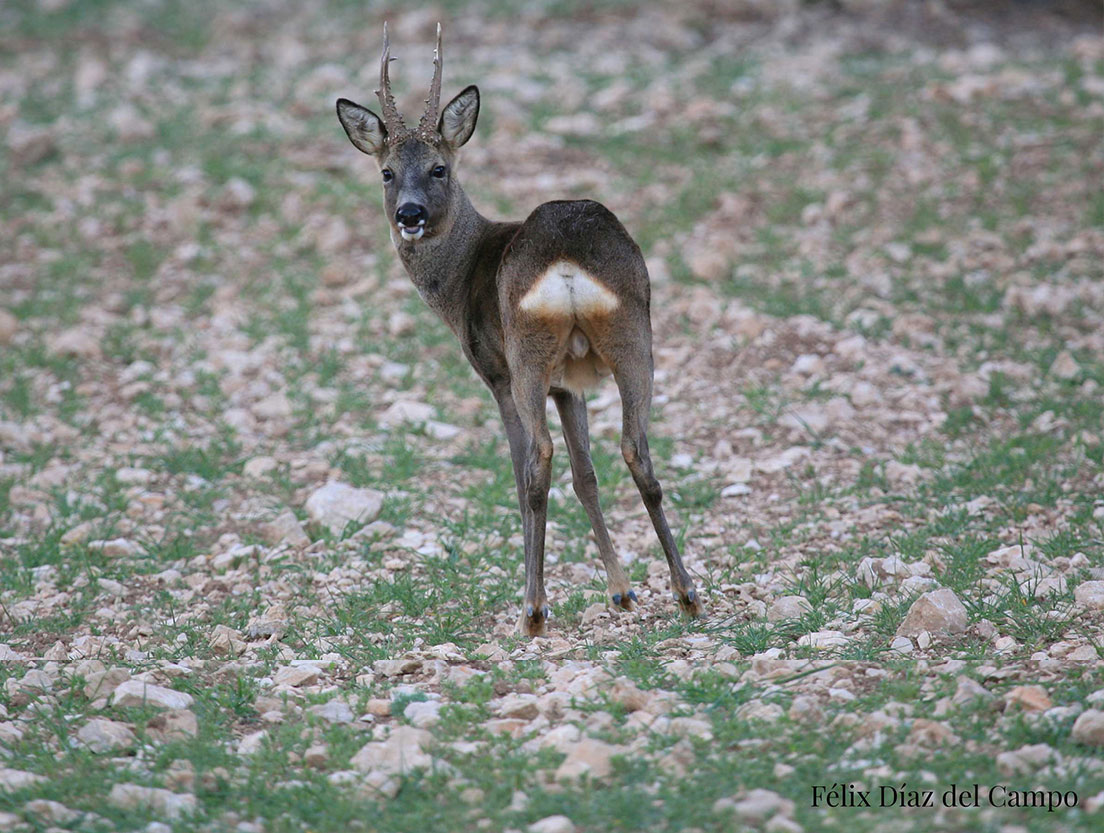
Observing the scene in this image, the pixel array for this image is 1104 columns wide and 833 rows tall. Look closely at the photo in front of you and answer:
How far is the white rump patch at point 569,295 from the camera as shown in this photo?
16.9 feet

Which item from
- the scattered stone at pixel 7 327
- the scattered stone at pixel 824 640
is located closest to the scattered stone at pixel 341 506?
the scattered stone at pixel 824 640

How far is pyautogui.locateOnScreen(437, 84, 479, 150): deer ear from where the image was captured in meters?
6.21

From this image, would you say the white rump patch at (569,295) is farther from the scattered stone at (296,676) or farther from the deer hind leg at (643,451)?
the scattered stone at (296,676)

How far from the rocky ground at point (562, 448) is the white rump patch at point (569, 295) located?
1.32 metres

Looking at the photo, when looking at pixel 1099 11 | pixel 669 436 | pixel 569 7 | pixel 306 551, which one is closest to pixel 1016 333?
pixel 669 436

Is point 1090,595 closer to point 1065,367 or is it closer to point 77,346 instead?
point 1065,367

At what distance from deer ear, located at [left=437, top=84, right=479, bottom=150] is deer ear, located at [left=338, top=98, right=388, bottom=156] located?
289 millimetres

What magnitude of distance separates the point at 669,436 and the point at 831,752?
3741 mm

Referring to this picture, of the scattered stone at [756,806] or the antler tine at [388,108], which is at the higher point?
the antler tine at [388,108]

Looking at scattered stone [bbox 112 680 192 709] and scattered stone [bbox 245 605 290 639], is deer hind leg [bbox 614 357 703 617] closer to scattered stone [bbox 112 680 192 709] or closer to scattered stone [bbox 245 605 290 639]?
scattered stone [bbox 245 605 290 639]

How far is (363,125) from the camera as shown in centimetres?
625

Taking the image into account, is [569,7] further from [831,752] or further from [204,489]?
[831,752]

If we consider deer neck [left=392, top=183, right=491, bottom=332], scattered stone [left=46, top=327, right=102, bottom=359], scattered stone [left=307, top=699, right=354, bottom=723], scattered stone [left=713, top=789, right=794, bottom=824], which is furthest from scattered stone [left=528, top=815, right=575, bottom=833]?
scattered stone [left=46, top=327, right=102, bottom=359]

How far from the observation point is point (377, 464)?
739 cm
